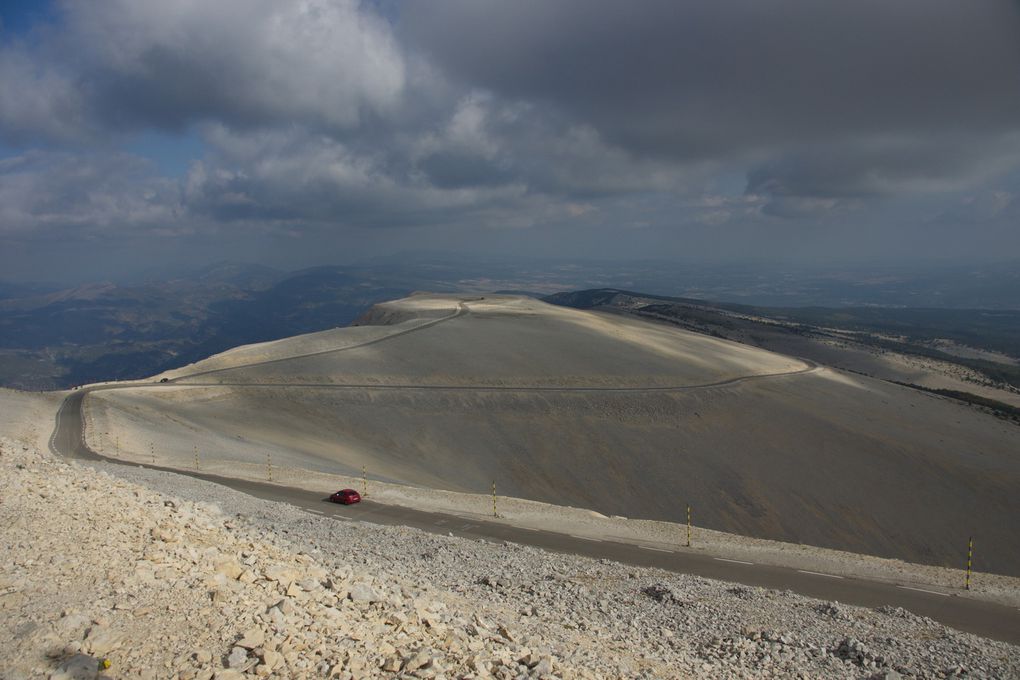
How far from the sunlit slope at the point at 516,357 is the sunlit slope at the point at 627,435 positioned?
1.10ft

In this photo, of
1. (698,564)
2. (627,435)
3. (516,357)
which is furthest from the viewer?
(516,357)

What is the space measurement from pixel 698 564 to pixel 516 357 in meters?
44.2

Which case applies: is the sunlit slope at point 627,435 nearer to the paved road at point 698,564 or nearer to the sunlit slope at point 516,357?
the sunlit slope at point 516,357

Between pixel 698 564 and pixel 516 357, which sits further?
pixel 516 357

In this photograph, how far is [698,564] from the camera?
18266 mm

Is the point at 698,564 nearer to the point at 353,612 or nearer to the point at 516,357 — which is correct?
the point at 353,612

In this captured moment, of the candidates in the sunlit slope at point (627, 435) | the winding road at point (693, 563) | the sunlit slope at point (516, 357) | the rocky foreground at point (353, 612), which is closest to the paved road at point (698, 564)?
the winding road at point (693, 563)

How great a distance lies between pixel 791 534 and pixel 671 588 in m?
24.9

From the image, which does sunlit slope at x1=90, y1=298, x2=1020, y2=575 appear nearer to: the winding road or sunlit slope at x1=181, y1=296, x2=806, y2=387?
sunlit slope at x1=181, y1=296, x2=806, y2=387

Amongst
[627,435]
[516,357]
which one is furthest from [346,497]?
[516,357]

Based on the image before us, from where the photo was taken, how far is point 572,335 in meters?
71.6

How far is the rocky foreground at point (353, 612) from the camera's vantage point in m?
7.67

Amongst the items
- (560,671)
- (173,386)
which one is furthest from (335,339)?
(560,671)

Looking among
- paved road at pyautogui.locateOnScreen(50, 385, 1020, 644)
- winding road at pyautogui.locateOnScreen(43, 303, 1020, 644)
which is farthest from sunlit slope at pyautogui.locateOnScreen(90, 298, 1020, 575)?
paved road at pyautogui.locateOnScreen(50, 385, 1020, 644)
